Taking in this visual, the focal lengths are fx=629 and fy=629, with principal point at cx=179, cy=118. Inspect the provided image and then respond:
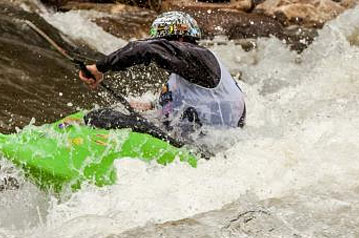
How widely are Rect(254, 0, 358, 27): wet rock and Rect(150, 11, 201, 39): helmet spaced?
8619mm

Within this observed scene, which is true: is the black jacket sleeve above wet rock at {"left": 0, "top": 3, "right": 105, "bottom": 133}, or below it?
above

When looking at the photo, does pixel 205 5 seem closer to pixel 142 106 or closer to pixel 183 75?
pixel 142 106

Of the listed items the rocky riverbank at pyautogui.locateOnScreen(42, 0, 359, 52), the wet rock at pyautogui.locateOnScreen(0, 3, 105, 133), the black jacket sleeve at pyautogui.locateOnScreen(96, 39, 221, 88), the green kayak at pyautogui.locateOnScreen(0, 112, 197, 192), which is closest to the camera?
the green kayak at pyautogui.locateOnScreen(0, 112, 197, 192)

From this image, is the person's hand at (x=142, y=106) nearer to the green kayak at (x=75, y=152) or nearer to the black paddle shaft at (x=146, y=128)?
the black paddle shaft at (x=146, y=128)

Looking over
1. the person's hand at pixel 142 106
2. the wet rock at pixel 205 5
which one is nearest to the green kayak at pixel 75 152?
the person's hand at pixel 142 106

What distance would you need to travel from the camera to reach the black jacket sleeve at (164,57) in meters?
3.92

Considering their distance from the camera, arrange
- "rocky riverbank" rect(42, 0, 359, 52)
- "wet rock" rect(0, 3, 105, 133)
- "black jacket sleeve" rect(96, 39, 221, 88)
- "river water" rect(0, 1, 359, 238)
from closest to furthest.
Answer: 1. "river water" rect(0, 1, 359, 238)
2. "black jacket sleeve" rect(96, 39, 221, 88)
3. "wet rock" rect(0, 3, 105, 133)
4. "rocky riverbank" rect(42, 0, 359, 52)

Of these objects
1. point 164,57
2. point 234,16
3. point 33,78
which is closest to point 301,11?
point 234,16

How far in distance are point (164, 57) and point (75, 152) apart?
0.80 metres

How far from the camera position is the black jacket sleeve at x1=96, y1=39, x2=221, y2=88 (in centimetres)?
392

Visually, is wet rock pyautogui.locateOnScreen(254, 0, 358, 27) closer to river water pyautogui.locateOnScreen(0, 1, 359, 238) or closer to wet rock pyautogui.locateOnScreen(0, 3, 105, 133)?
wet rock pyautogui.locateOnScreen(0, 3, 105, 133)

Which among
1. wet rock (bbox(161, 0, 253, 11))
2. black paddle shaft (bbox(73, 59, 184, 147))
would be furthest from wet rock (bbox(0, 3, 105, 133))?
wet rock (bbox(161, 0, 253, 11))

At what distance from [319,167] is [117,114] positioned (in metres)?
1.33

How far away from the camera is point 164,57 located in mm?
3910
